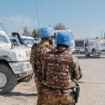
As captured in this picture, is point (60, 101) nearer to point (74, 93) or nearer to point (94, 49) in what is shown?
point (74, 93)

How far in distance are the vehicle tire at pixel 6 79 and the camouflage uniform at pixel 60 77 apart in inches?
146

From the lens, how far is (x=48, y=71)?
2.82m

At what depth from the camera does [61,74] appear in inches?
108

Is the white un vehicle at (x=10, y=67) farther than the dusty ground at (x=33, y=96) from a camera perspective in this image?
Yes

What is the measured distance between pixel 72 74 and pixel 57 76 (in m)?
0.21

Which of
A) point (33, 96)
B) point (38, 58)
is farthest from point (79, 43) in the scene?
point (38, 58)

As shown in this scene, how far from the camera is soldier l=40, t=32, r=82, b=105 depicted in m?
2.74

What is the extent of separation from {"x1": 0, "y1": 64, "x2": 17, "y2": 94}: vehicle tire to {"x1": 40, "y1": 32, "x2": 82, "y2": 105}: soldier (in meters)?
3.71

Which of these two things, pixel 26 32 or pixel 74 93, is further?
pixel 26 32

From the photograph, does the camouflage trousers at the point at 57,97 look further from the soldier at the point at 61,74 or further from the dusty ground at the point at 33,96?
the dusty ground at the point at 33,96

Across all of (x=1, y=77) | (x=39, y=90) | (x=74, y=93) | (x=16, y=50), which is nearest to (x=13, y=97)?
(x=1, y=77)

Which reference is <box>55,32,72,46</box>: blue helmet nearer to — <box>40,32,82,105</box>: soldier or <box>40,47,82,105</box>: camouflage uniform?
<box>40,32,82,105</box>: soldier

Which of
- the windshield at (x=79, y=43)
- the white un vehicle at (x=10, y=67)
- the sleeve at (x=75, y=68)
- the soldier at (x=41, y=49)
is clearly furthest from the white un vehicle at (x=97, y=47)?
the sleeve at (x=75, y=68)

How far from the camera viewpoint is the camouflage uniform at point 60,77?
2736 millimetres
